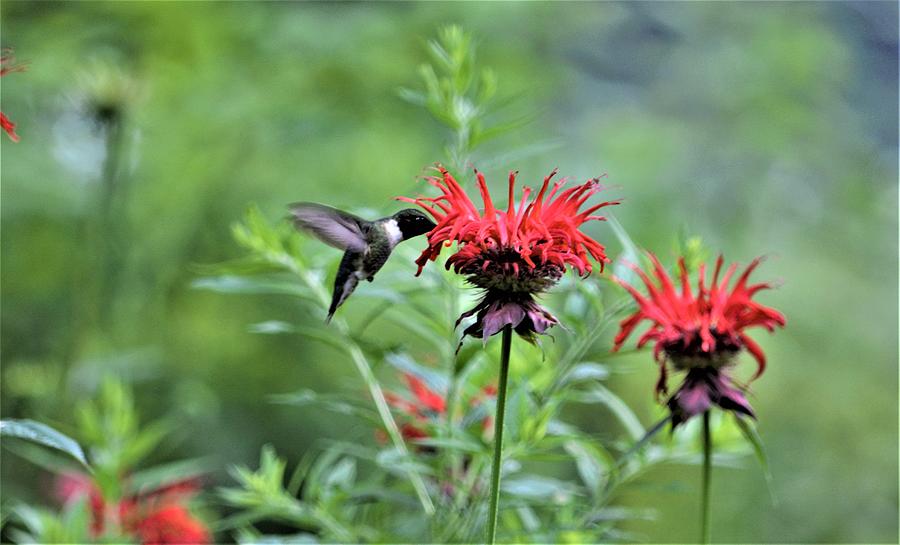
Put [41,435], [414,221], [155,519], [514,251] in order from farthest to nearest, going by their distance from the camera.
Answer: [155,519]
[414,221]
[514,251]
[41,435]

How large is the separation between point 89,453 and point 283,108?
99 cm

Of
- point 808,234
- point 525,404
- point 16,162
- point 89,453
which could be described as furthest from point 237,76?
point 808,234

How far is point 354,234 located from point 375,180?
1222 mm

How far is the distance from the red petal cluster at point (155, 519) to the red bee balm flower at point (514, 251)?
0.61m

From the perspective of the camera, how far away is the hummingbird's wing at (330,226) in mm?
779

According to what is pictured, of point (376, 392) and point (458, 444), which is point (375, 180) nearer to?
point (376, 392)

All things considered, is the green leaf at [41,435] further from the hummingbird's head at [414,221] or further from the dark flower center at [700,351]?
the dark flower center at [700,351]

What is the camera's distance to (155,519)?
121cm

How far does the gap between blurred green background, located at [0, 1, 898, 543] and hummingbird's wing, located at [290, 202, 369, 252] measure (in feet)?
2.44

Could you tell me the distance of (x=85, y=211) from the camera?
1812 millimetres

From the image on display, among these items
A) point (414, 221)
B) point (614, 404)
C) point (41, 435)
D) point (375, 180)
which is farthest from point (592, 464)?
point (375, 180)

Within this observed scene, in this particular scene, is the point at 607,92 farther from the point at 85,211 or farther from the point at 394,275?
the point at 394,275

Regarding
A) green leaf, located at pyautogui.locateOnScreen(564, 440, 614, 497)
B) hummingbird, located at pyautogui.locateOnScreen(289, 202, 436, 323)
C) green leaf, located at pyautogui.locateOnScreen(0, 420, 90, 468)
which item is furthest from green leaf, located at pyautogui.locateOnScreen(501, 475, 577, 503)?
green leaf, located at pyautogui.locateOnScreen(0, 420, 90, 468)

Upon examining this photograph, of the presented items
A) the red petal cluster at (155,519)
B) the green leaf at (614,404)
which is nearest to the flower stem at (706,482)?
the green leaf at (614,404)
